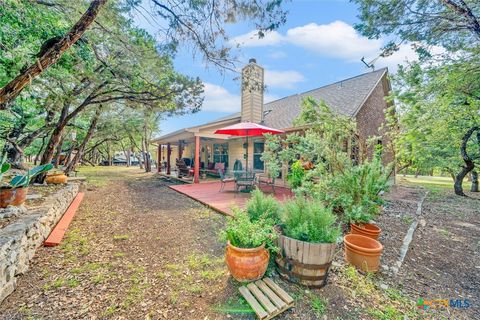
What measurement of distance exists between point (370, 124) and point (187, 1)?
942cm

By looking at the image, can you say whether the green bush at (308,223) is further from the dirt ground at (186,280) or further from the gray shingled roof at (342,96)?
the gray shingled roof at (342,96)

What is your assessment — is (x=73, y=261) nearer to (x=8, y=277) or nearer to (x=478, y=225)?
(x=8, y=277)

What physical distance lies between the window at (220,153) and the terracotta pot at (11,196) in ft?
31.9

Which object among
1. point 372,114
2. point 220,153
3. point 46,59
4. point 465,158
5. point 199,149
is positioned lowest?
point 465,158

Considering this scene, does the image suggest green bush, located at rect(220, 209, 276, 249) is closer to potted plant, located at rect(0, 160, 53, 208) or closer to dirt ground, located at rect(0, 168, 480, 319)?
dirt ground, located at rect(0, 168, 480, 319)

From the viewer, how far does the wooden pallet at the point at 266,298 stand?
202 cm

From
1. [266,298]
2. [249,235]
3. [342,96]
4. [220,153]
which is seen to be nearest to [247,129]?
[249,235]

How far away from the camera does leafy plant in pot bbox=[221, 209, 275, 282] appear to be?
2.41 metres

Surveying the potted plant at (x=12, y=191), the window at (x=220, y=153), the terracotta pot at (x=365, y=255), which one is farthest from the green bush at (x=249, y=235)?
the window at (x=220, y=153)

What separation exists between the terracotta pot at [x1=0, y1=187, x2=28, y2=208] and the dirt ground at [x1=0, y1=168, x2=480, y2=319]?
1.05 meters

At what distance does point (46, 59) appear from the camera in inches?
117

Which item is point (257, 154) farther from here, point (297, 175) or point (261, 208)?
point (261, 208)

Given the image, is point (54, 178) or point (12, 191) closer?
point (12, 191)

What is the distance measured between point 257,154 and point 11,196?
28.5 feet
